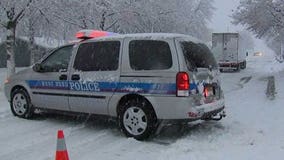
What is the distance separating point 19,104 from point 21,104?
0.06 metres

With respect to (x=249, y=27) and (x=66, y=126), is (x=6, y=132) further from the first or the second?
(x=249, y=27)

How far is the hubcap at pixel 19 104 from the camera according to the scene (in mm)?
9559

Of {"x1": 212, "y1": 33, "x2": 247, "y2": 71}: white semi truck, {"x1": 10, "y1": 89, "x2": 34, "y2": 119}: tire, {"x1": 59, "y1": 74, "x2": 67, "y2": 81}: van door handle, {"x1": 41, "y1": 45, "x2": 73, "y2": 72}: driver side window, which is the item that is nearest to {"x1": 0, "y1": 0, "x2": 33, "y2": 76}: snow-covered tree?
{"x1": 10, "y1": 89, "x2": 34, "y2": 119}: tire

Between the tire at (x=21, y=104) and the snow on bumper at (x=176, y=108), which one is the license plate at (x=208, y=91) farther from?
the tire at (x=21, y=104)

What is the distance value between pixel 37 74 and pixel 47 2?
8205 mm

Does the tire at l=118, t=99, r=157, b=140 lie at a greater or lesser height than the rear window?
lesser

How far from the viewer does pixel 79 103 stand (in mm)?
8523

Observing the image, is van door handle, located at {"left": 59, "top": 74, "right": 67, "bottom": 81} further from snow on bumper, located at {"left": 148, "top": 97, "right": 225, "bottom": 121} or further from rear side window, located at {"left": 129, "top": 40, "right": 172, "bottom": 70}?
snow on bumper, located at {"left": 148, "top": 97, "right": 225, "bottom": 121}

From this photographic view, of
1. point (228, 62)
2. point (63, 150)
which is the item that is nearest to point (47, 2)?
point (63, 150)

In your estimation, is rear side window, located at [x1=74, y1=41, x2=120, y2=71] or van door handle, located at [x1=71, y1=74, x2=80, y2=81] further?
van door handle, located at [x1=71, y1=74, x2=80, y2=81]

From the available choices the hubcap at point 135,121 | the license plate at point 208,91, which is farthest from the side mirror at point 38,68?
the license plate at point 208,91

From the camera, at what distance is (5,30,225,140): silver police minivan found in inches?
294

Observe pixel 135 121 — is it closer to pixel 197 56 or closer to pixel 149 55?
pixel 149 55

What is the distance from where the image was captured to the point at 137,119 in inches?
306
